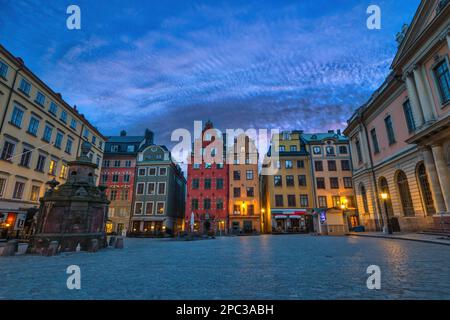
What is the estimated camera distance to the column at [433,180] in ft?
55.8

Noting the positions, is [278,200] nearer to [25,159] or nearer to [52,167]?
[52,167]

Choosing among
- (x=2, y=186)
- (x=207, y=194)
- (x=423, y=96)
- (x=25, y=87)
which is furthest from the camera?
(x=207, y=194)

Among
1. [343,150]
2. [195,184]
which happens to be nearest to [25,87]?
[195,184]

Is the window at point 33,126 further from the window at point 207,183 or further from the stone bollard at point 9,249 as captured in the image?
the window at point 207,183

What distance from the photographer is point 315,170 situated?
41094 mm

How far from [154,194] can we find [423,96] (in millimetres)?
38953

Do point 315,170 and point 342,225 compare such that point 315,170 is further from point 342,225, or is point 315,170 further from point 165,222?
point 165,222

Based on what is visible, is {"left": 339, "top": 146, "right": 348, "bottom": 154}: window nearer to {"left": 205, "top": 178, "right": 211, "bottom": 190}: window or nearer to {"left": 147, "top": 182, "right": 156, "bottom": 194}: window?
{"left": 205, "top": 178, "right": 211, "bottom": 190}: window

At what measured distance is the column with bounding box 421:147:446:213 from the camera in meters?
17.0

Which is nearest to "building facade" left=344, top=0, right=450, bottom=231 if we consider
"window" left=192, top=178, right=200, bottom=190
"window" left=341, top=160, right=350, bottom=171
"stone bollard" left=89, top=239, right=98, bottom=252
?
"window" left=341, top=160, right=350, bottom=171

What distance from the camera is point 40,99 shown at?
2750cm

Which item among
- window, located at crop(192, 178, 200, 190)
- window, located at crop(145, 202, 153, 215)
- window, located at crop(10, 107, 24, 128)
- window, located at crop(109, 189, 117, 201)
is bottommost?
window, located at crop(145, 202, 153, 215)

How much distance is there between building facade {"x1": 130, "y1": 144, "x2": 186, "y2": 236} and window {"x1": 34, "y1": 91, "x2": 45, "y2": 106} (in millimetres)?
18160
